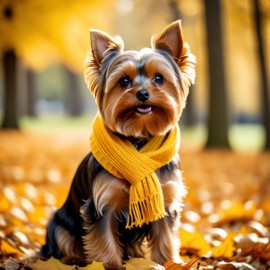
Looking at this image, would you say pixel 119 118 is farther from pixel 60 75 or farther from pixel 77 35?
pixel 60 75

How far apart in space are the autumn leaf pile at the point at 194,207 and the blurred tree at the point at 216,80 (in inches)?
55.0

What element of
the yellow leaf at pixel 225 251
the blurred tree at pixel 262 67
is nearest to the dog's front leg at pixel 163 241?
the yellow leaf at pixel 225 251

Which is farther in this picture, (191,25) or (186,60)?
(191,25)

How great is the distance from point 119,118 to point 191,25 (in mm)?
20004

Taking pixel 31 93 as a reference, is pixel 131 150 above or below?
above

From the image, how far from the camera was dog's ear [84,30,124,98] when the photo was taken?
3.69 metres

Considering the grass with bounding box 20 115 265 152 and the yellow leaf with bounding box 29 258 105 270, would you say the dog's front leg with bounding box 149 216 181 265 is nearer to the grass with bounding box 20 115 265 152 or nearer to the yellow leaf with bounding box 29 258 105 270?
the yellow leaf with bounding box 29 258 105 270

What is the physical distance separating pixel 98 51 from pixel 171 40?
54 centimetres

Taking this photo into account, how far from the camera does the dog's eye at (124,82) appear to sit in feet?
11.6

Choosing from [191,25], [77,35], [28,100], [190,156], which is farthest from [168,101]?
[28,100]

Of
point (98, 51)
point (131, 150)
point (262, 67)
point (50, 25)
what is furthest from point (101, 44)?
point (262, 67)

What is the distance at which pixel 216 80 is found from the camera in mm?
13711

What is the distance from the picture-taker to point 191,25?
2286 centimetres

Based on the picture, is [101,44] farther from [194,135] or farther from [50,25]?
[194,135]
